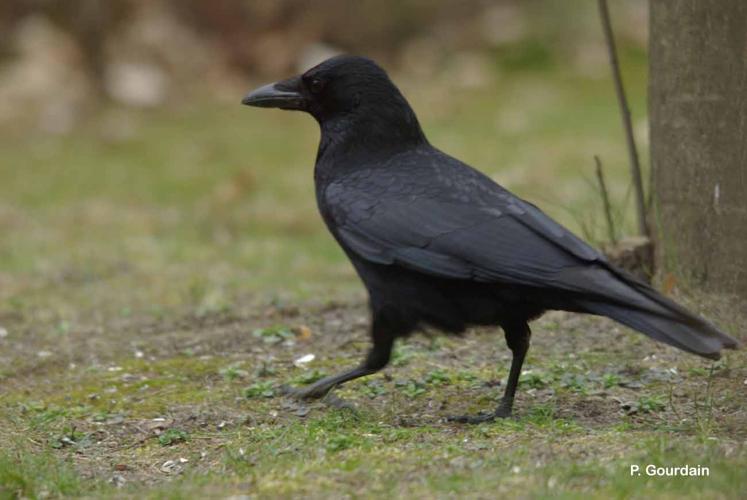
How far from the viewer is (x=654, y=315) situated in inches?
152

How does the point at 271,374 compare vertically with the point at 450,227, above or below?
below

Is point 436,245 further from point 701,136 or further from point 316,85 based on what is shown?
point 701,136

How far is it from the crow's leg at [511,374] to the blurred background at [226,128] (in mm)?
1581

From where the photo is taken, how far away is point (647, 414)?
4410 millimetres

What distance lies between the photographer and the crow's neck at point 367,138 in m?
4.82

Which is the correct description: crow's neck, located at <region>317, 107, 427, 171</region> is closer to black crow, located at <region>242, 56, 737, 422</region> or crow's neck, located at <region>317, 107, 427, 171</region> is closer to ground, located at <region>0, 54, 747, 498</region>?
black crow, located at <region>242, 56, 737, 422</region>

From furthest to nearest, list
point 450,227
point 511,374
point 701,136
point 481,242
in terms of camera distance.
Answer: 1. point 701,136
2. point 511,374
3. point 450,227
4. point 481,242

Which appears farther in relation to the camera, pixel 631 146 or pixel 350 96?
pixel 631 146

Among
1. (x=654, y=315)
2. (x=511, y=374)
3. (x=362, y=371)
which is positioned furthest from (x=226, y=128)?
(x=654, y=315)

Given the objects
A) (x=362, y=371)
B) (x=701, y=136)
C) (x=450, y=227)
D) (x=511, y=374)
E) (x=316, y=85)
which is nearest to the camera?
(x=450, y=227)

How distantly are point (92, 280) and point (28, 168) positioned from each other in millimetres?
3633

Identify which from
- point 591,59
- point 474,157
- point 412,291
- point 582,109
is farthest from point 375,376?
point 591,59

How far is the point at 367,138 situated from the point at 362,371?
0.88 meters

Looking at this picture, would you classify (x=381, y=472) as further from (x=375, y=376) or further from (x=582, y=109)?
(x=582, y=109)
